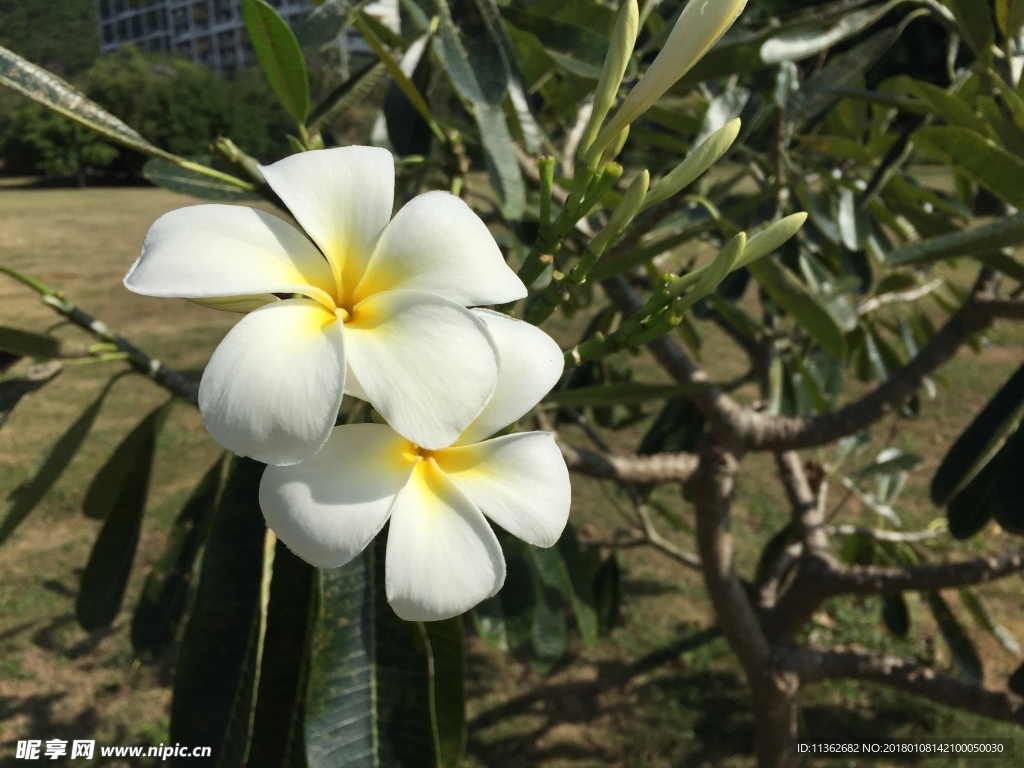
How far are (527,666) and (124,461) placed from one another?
171 centimetres

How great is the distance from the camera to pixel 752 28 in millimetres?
997

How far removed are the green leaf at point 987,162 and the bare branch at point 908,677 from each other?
3.44ft

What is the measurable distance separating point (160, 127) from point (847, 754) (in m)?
2.43

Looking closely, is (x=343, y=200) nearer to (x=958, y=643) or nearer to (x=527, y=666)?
(x=958, y=643)

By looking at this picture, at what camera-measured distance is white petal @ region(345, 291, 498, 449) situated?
337mm

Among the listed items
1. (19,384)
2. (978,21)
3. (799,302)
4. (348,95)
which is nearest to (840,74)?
(978,21)

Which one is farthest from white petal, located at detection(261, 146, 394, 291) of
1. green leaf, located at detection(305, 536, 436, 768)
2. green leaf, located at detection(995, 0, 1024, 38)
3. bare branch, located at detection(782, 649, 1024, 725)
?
bare branch, located at detection(782, 649, 1024, 725)

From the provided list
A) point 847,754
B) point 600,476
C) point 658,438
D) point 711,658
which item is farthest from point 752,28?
point 711,658

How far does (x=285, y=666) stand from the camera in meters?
0.66

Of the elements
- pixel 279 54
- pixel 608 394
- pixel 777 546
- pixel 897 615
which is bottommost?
pixel 777 546

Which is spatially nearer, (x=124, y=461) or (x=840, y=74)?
(x=840, y=74)

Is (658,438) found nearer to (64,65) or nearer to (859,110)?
(859,110)

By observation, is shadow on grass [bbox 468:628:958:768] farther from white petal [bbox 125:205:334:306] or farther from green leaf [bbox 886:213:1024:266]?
white petal [bbox 125:205:334:306]

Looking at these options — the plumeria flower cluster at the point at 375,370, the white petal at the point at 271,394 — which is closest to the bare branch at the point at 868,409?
the plumeria flower cluster at the point at 375,370
